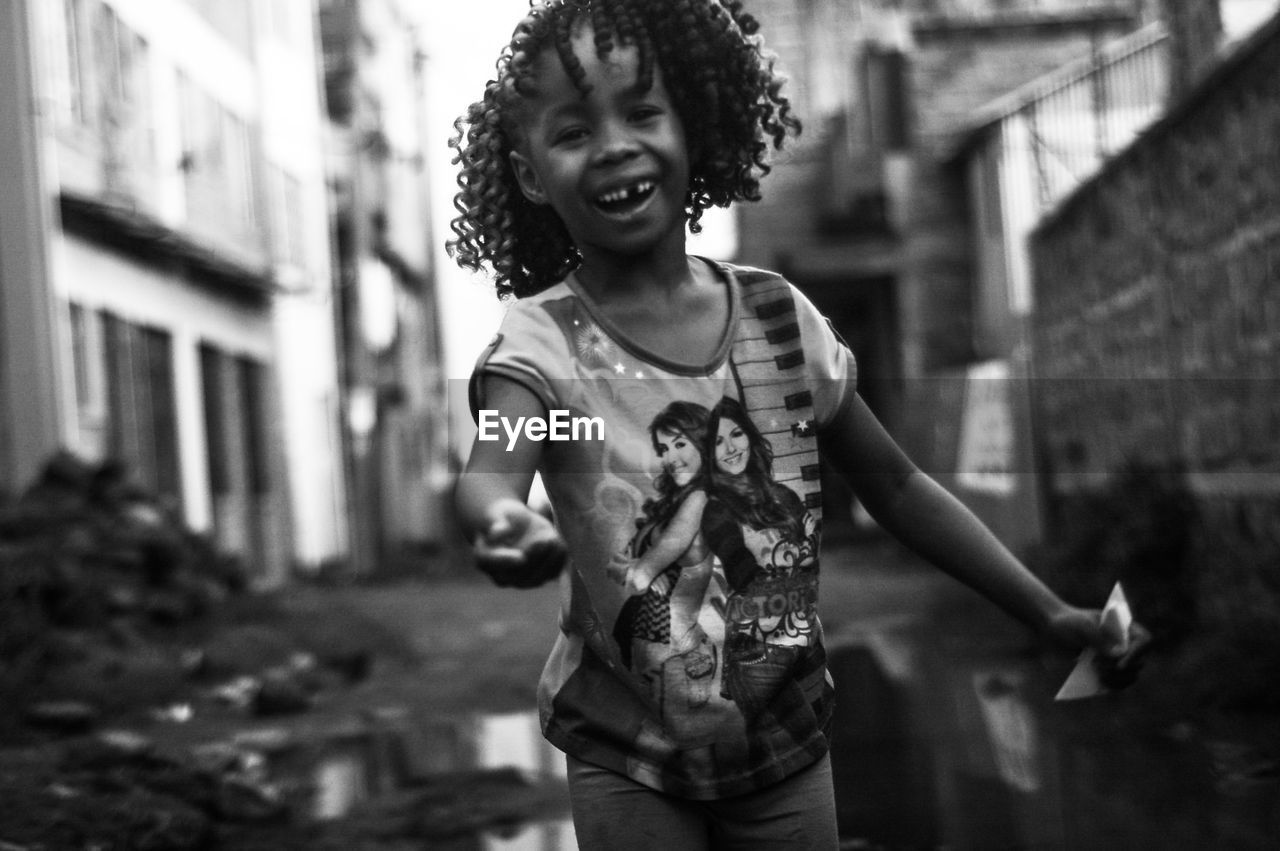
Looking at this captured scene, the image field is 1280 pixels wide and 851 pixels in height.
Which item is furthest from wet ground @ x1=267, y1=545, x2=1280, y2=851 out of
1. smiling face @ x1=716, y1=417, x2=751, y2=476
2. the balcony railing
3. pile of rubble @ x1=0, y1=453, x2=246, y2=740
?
the balcony railing

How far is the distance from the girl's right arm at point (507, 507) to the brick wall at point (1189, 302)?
5190mm

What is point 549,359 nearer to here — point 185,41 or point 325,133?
point 185,41

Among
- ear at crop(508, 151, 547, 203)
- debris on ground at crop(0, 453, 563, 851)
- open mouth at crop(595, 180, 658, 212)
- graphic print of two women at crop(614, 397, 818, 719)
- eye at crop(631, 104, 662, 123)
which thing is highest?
eye at crop(631, 104, 662, 123)

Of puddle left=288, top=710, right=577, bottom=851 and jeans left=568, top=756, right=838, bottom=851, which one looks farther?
puddle left=288, top=710, right=577, bottom=851

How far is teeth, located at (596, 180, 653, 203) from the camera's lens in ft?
6.84

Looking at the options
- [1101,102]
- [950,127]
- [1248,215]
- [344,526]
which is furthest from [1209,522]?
[344,526]

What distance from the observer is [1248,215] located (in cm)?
716

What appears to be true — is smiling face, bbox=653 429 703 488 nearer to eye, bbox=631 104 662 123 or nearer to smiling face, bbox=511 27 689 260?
smiling face, bbox=511 27 689 260

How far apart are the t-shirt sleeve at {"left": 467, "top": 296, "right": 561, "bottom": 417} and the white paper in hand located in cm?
72

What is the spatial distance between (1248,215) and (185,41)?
1416 cm

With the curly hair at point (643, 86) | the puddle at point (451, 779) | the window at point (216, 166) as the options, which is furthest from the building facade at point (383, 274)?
the curly hair at point (643, 86)

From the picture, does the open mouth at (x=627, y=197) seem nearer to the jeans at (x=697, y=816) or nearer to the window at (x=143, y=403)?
the jeans at (x=697, y=816)

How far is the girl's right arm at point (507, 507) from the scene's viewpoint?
1.67m

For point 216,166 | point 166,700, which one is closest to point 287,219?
point 216,166
